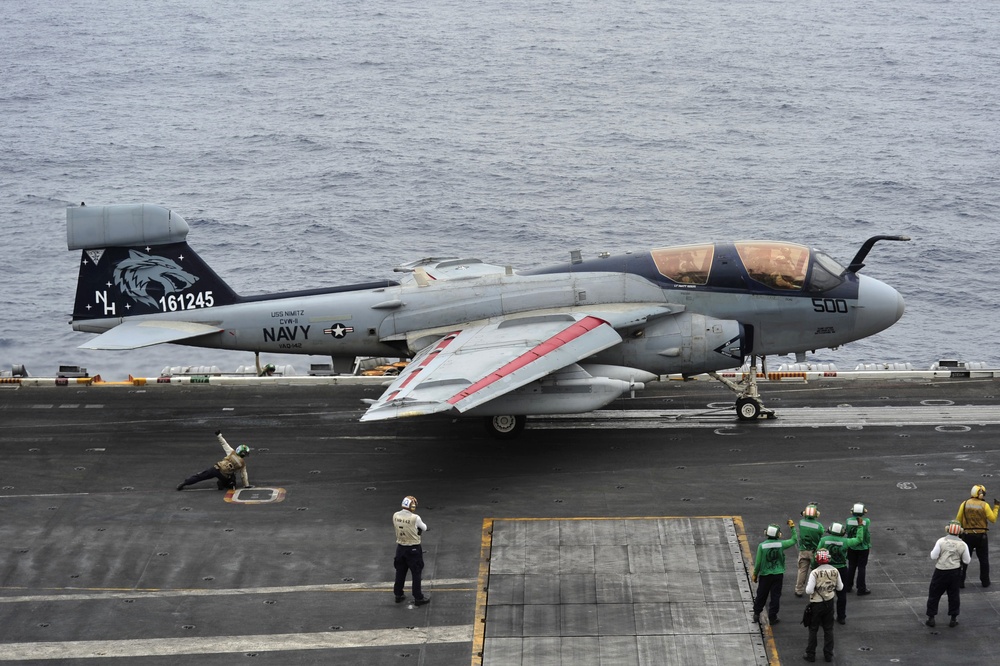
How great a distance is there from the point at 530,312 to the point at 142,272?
32.8 ft

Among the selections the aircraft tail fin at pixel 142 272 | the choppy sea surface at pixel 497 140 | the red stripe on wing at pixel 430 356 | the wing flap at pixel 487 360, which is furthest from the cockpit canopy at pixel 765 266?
the choppy sea surface at pixel 497 140

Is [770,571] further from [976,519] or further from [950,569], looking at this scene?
[976,519]

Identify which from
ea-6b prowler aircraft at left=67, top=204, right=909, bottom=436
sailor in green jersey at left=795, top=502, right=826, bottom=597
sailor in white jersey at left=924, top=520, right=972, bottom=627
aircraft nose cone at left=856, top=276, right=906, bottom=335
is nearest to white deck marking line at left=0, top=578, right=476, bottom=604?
sailor in green jersey at left=795, top=502, right=826, bottom=597

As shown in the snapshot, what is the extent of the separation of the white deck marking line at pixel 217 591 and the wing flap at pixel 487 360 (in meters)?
4.16

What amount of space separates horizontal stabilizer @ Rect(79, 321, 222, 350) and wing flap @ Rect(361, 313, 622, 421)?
609cm

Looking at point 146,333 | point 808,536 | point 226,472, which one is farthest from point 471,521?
point 146,333

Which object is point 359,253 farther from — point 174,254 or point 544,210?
point 174,254

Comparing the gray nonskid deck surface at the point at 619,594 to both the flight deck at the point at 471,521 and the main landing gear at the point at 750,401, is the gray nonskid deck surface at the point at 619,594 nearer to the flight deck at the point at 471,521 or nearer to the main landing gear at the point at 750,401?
the flight deck at the point at 471,521

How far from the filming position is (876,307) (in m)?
31.6

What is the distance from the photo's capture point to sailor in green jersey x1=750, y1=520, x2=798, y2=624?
2038cm

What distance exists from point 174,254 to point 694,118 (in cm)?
5885

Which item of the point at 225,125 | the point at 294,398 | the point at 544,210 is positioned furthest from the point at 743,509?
the point at 225,125

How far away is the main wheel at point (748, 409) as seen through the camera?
31469 mm

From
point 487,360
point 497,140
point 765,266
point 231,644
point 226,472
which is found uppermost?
point 497,140
